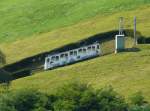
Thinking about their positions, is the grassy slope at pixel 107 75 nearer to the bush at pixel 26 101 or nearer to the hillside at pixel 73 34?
the hillside at pixel 73 34

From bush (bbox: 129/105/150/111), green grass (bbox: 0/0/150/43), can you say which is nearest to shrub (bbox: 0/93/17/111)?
bush (bbox: 129/105/150/111)

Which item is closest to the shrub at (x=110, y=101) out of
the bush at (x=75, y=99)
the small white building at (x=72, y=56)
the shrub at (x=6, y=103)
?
the bush at (x=75, y=99)

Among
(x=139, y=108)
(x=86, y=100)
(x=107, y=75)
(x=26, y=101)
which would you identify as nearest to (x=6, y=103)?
(x=26, y=101)

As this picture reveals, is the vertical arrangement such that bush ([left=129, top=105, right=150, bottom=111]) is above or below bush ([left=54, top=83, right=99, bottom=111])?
below

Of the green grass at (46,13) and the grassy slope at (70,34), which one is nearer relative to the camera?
the grassy slope at (70,34)

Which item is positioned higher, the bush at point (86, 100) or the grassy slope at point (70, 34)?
the grassy slope at point (70, 34)

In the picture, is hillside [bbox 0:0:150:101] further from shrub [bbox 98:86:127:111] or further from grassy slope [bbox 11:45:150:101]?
shrub [bbox 98:86:127:111]
